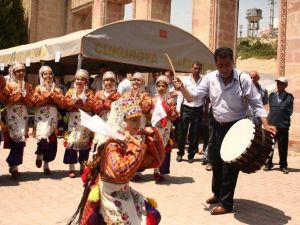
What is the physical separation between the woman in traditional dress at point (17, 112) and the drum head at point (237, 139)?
3040 mm

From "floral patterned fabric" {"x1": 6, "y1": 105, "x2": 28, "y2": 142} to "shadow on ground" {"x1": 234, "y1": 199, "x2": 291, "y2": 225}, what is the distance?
10.5 feet

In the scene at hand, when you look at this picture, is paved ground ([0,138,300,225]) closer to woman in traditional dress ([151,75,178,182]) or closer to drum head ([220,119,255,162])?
woman in traditional dress ([151,75,178,182])

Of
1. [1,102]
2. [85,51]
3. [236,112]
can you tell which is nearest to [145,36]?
[85,51]

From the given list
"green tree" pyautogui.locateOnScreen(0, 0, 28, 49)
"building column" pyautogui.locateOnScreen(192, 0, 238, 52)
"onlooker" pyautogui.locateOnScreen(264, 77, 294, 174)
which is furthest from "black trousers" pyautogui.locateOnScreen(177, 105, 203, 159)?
"green tree" pyautogui.locateOnScreen(0, 0, 28, 49)

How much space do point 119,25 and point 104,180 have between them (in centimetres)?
657

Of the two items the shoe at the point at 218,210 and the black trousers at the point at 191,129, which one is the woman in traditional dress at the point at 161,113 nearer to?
the shoe at the point at 218,210

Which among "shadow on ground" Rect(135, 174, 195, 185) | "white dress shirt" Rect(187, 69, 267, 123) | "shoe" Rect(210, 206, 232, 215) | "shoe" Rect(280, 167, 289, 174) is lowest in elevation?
"shoe" Rect(210, 206, 232, 215)

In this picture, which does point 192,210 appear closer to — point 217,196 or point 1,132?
point 217,196

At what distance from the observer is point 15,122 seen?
19.7 ft

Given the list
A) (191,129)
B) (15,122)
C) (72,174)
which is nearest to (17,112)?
(15,122)

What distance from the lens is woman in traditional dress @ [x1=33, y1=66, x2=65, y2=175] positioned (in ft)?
20.5

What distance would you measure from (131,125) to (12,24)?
1973cm

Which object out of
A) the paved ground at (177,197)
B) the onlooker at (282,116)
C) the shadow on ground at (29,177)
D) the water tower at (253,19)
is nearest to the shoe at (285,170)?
the onlooker at (282,116)

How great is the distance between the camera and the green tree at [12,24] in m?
20.7
